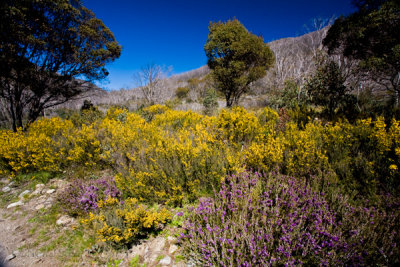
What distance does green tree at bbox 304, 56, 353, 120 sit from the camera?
661cm

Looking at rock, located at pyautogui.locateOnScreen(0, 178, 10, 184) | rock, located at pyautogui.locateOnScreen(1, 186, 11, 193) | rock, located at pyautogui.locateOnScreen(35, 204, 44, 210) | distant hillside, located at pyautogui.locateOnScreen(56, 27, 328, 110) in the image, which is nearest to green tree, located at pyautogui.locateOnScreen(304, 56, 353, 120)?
distant hillside, located at pyautogui.locateOnScreen(56, 27, 328, 110)

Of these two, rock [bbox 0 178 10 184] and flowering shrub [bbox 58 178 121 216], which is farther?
rock [bbox 0 178 10 184]

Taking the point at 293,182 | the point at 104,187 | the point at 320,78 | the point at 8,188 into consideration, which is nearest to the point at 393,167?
the point at 293,182

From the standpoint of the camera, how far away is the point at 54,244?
2527 millimetres

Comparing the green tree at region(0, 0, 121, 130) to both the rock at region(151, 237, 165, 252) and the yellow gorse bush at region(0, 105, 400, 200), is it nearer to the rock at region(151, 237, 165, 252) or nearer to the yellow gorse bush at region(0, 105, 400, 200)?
the yellow gorse bush at region(0, 105, 400, 200)

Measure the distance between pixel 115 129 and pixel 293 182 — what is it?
4.93 m

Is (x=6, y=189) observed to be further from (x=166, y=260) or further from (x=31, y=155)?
(x=166, y=260)

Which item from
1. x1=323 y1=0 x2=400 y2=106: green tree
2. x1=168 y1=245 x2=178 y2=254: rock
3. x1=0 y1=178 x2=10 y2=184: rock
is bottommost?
x1=168 y1=245 x2=178 y2=254: rock

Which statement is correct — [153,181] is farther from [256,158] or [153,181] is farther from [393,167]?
[393,167]

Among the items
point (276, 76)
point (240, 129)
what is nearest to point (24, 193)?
point (240, 129)

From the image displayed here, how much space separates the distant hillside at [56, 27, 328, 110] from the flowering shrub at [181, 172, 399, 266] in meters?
9.92

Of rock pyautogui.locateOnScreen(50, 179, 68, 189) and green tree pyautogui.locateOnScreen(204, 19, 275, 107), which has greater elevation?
green tree pyautogui.locateOnScreen(204, 19, 275, 107)

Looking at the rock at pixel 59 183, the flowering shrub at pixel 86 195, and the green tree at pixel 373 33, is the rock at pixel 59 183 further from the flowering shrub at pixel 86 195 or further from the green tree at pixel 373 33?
the green tree at pixel 373 33

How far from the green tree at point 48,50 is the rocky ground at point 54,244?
23.7 feet
